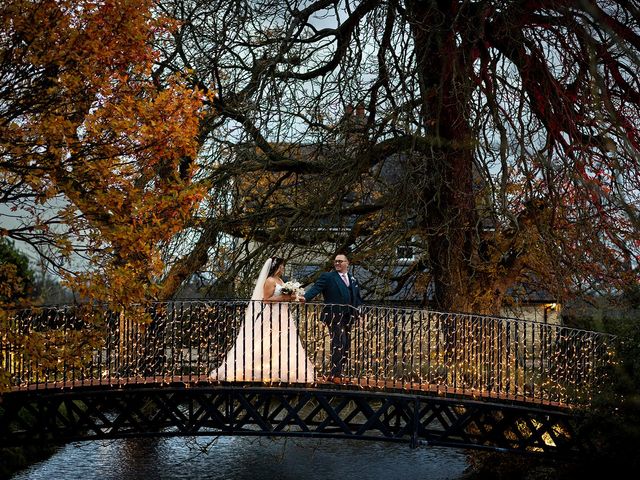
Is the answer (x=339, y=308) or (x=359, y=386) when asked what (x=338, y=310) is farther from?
(x=359, y=386)

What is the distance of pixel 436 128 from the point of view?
13117 millimetres

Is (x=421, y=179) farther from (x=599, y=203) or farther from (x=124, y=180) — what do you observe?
(x=124, y=180)

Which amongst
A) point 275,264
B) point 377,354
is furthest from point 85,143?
point 377,354

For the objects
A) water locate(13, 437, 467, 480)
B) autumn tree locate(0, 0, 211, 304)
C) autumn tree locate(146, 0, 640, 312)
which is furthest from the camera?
water locate(13, 437, 467, 480)

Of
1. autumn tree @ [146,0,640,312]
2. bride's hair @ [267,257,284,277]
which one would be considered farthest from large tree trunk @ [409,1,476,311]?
bride's hair @ [267,257,284,277]

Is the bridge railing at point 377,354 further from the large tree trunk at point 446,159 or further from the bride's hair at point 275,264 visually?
the large tree trunk at point 446,159

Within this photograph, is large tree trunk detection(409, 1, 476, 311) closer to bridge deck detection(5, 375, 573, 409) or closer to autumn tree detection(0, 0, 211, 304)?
bridge deck detection(5, 375, 573, 409)

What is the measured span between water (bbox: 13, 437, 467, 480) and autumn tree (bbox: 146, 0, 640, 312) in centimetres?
429

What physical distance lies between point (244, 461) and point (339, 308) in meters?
7.63

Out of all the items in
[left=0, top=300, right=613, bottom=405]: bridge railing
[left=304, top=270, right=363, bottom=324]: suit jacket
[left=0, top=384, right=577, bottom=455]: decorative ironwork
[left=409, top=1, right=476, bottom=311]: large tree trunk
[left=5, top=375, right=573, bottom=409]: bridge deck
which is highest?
[left=409, top=1, right=476, bottom=311]: large tree trunk

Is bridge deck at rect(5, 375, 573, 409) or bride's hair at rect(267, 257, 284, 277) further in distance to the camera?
bride's hair at rect(267, 257, 284, 277)

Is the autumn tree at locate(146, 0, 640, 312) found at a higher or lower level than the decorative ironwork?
higher

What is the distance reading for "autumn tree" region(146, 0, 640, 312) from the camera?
490 inches

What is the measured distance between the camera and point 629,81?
48.3 feet
